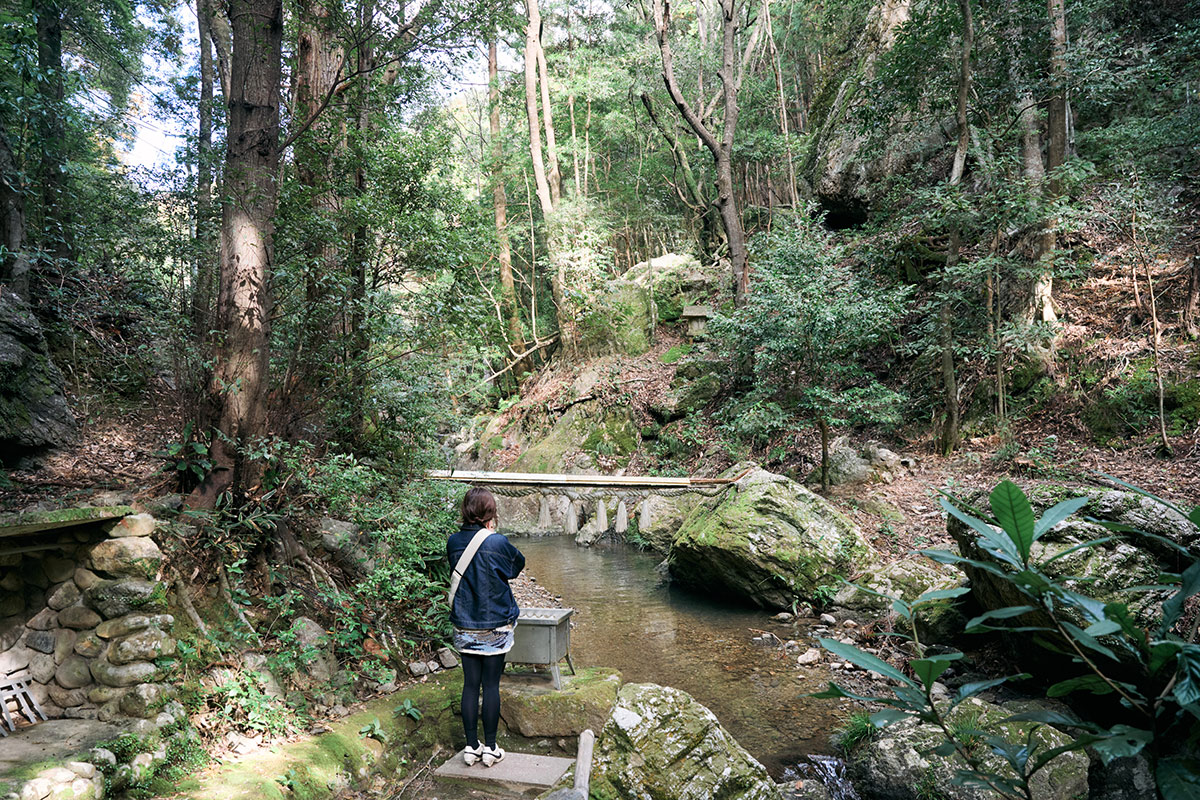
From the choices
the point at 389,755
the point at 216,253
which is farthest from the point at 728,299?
the point at 389,755

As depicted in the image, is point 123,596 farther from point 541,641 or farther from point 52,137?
point 52,137

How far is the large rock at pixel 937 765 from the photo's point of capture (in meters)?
3.42

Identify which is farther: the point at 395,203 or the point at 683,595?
the point at 683,595

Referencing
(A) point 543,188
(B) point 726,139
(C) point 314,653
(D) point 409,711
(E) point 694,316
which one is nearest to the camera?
(C) point 314,653

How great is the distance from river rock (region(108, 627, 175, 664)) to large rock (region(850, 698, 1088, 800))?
13.1ft

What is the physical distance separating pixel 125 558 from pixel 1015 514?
4.16m

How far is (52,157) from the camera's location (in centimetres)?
685

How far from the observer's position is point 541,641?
4133 millimetres

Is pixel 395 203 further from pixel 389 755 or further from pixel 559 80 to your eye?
pixel 559 80

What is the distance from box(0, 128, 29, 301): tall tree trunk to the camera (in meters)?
5.79

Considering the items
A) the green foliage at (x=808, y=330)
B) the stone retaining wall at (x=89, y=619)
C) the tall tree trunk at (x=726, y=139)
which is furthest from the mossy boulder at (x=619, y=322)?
the stone retaining wall at (x=89, y=619)

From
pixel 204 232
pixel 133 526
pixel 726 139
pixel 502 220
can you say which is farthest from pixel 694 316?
pixel 133 526

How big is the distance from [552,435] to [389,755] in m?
11.0

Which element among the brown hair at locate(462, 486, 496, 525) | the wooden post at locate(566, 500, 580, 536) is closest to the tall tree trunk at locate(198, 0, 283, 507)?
the brown hair at locate(462, 486, 496, 525)
